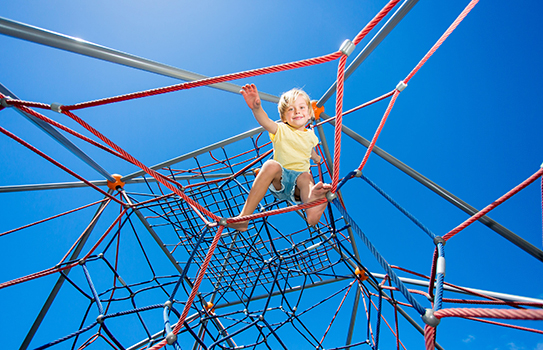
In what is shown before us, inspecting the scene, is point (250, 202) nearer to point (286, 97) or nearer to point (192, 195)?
point (286, 97)

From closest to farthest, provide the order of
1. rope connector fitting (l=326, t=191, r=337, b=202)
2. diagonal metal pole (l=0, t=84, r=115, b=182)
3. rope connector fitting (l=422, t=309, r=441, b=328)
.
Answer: rope connector fitting (l=422, t=309, r=441, b=328), rope connector fitting (l=326, t=191, r=337, b=202), diagonal metal pole (l=0, t=84, r=115, b=182)

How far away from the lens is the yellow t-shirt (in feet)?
5.61

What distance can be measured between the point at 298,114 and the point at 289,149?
317mm

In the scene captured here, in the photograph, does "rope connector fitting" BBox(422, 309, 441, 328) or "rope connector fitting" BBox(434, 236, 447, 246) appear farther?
"rope connector fitting" BBox(434, 236, 447, 246)

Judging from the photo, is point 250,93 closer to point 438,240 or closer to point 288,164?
point 288,164

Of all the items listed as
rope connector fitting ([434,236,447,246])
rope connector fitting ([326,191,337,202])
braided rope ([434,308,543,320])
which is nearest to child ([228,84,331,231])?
rope connector fitting ([326,191,337,202])

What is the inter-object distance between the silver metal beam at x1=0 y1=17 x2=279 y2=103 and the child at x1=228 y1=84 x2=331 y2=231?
0.56m

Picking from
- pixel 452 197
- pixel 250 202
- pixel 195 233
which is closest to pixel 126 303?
pixel 195 233

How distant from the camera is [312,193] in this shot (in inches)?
51.7

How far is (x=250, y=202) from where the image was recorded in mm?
1597

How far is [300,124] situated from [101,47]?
1.18 meters

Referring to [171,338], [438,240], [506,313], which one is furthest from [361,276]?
[506,313]

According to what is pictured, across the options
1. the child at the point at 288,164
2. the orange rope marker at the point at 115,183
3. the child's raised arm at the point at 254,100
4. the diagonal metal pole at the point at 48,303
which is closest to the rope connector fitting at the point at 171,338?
the child at the point at 288,164

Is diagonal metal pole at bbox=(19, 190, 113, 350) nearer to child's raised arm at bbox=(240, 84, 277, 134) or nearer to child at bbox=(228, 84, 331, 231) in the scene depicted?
child at bbox=(228, 84, 331, 231)
